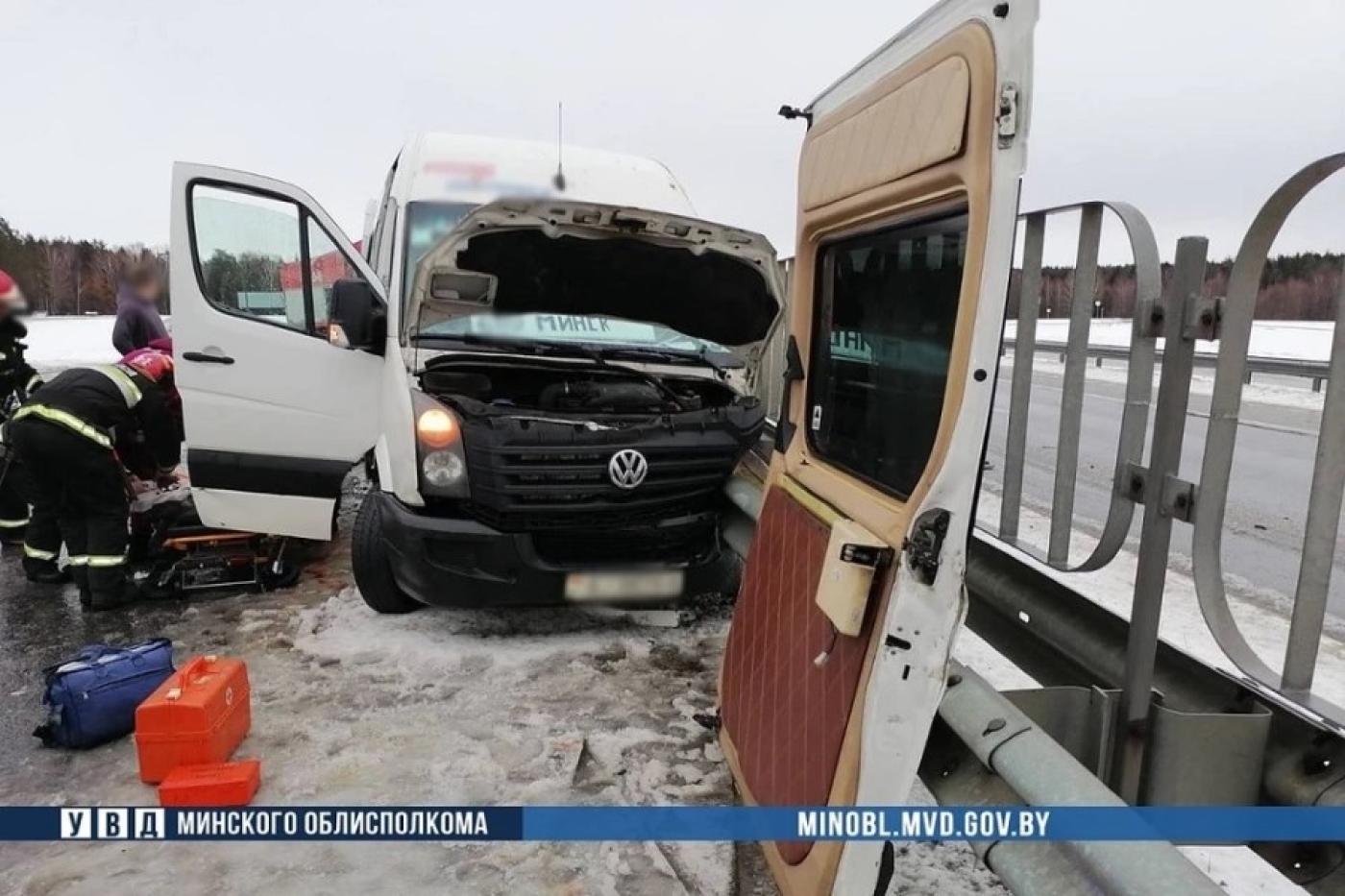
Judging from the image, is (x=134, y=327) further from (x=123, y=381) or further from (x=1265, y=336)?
(x=1265, y=336)

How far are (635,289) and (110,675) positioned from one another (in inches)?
123

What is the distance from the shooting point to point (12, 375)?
6152 millimetres

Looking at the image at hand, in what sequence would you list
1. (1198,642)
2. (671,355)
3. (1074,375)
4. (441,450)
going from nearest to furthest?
1. (1074,375)
2. (441,450)
3. (1198,642)
4. (671,355)

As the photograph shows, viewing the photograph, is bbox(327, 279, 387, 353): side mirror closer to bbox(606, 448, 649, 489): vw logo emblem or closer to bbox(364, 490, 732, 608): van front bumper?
bbox(364, 490, 732, 608): van front bumper

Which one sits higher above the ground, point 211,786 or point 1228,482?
point 1228,482

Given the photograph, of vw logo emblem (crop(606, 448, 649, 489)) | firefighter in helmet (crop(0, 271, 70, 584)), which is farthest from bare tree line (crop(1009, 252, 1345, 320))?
firefighter in helmet (crop(0, 271, 70, 584))

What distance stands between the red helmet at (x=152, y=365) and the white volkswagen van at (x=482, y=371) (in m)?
0.74

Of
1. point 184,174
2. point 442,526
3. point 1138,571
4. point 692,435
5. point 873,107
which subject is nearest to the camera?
point 1138,571

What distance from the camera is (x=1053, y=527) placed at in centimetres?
211

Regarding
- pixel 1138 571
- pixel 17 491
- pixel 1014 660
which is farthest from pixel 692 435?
pixel 17 491

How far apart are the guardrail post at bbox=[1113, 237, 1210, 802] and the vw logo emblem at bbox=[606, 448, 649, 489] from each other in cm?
227

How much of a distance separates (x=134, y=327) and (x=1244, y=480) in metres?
10.0

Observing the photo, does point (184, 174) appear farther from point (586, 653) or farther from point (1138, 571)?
point (1138, 571)

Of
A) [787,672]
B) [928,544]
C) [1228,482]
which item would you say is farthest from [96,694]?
[1228,482]
